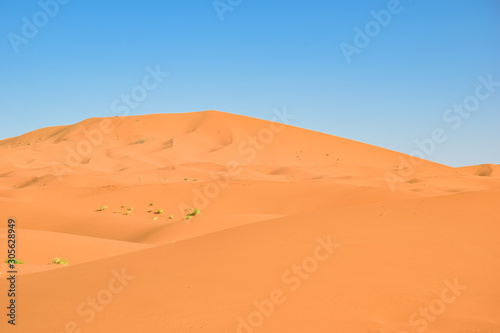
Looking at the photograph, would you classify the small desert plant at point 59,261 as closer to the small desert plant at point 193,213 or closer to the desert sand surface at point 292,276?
the desert sand surface at point 292,276

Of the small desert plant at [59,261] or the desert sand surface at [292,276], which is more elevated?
the small desert plant at [59,261]

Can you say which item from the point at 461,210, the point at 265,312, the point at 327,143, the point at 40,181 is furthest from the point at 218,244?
the point at 327,143

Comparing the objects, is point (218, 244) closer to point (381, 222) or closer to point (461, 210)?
point (381, 222)

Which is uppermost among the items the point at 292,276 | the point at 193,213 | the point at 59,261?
the point at 193,213

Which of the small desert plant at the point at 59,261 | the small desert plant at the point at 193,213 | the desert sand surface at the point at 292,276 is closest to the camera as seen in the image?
the desert sand surface at the point at 292,276

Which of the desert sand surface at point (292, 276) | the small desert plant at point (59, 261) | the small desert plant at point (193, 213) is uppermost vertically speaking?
the small desert plant at point (193, 213)

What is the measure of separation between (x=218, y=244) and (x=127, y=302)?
105 inches

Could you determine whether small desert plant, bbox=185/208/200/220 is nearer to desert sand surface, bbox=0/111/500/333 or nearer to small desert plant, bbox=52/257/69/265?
desert sand surface, bbox=0/111/500/333

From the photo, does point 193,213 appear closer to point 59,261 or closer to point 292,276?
point 59,261

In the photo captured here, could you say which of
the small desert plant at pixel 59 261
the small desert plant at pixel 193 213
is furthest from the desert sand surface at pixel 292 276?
the small desert plant at pixel 193 213

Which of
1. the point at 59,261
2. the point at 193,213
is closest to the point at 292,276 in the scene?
the point at 59,261

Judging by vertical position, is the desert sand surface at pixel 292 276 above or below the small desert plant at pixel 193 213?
below

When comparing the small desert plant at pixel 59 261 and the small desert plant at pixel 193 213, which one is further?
the small desert plant at pixel 193 213

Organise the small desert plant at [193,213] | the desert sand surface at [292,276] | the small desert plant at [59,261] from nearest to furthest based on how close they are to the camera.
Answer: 1. the desert sand surface at [292,276]
2. the small desert plant at [59,261]
3. the small desert plant at [193,213]
